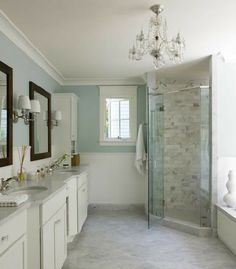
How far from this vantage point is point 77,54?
3.58m

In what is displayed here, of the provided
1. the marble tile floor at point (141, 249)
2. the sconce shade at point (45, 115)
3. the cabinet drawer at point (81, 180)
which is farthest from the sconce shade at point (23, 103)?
the marble tile floor at point (141, 249)

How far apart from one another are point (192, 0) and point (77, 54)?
174 cm

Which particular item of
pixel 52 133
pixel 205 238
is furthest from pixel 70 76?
pixel 205 238

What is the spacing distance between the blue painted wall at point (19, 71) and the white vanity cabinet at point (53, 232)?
0.87 metres

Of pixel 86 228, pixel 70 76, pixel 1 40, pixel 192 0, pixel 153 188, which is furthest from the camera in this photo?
pixel 70 76

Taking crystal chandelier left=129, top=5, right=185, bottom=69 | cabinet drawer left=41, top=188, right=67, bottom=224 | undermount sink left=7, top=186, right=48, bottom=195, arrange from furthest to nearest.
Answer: undermount sink left=7, top=186, right=48, bottom=195 → crystal chandelier left=129, top=5, right=185, bottom=69 → cabinet drawer left=41, top=188, right=67, bottom=224

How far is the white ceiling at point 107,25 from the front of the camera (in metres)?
2.30

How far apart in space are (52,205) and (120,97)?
3.07 metres

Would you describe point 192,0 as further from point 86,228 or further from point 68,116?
point 86,228

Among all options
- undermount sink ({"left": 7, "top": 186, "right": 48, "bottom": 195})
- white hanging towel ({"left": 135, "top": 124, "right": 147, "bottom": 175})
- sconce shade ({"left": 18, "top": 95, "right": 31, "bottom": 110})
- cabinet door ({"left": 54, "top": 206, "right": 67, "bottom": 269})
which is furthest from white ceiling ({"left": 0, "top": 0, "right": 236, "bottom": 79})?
cabinet door ({"left": 54, "top": 206, "right": 67, "bottom": 269})

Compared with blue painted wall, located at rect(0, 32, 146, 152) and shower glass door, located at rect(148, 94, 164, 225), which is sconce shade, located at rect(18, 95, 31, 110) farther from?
shower glass door, located at rect(148, 94, 164, 225)

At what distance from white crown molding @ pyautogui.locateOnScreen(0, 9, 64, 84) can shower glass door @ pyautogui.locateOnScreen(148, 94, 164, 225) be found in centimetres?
158

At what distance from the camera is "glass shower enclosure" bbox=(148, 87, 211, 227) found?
388 cm

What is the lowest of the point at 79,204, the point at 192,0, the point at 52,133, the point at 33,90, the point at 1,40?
the point at 79,204
